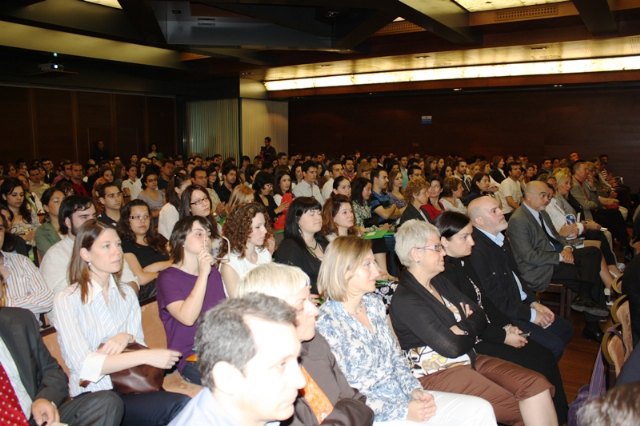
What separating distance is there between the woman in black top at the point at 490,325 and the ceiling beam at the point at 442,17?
3874 mm

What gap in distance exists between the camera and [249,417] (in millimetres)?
1263

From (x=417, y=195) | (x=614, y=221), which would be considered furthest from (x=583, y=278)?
(x=614, y=221)

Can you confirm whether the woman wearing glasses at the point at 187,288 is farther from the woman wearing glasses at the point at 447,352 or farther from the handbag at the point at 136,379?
the woman wearing glasses at the point at 447,352

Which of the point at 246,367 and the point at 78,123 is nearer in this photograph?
the point at 246,367

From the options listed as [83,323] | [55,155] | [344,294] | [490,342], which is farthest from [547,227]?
[55,155]

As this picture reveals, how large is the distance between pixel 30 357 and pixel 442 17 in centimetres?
702

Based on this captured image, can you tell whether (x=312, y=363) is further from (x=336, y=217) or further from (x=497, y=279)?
(x=336, y=217)

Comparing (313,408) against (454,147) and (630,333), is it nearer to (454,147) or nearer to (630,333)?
(630,333)

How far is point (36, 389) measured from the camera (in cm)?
221

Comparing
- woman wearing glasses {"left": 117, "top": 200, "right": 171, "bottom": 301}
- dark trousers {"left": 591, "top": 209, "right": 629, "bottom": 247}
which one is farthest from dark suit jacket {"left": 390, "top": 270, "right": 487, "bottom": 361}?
dark trousers {"left": 591, "top": 209, "right": 629, "bottom": 247}

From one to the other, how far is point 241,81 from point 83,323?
46.4 feet

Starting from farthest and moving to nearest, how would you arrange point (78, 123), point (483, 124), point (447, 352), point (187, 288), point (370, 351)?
1. point (483, 124)
2. point (78, 123)
3. point (187, 288)
4. point (447, 352)
5. point (370, 351)

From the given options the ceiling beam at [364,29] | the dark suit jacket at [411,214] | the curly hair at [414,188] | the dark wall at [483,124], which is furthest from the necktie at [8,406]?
the dark wall at [483,124]

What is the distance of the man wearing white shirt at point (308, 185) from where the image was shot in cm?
877
